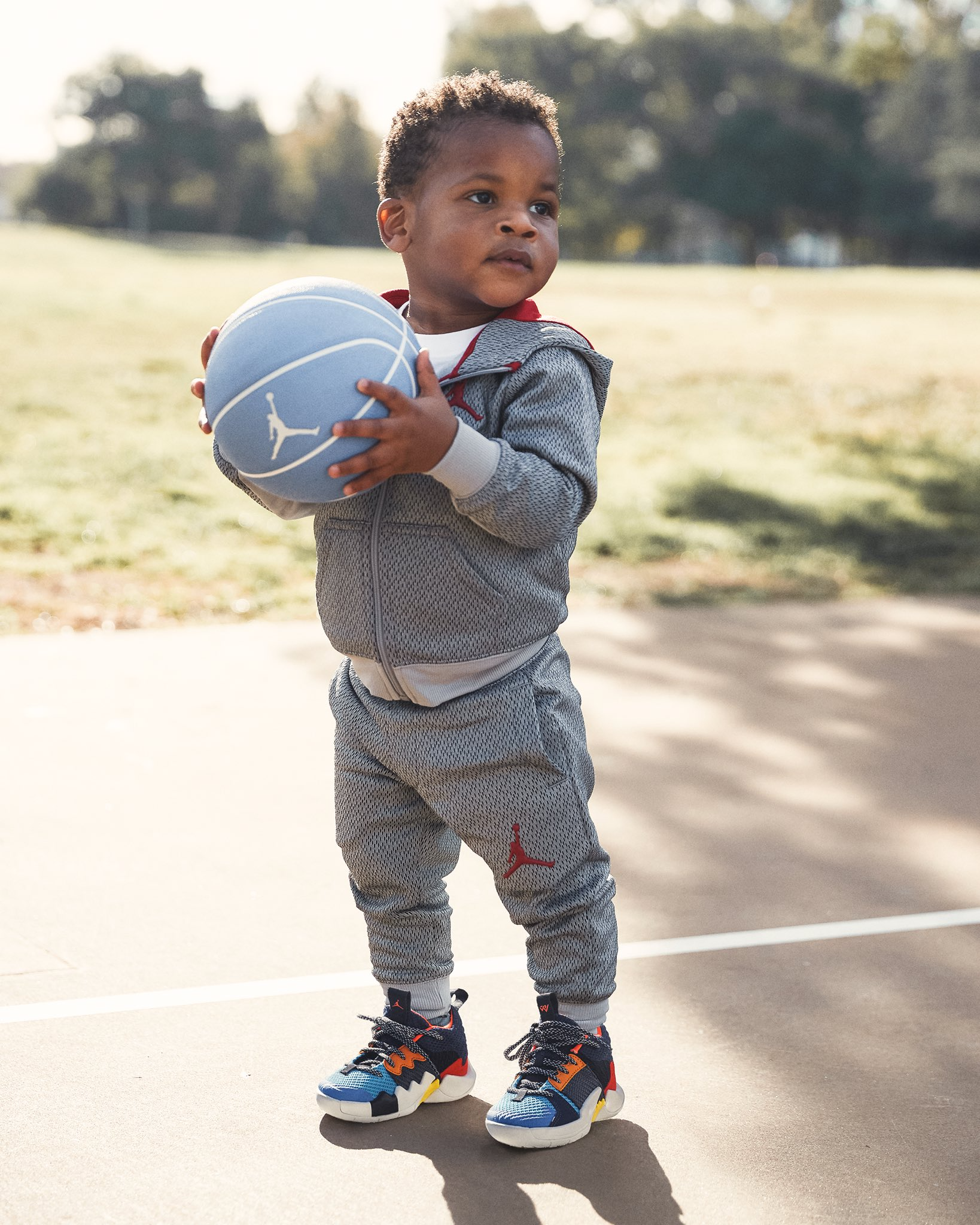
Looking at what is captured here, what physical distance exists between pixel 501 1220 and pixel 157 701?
123 inches

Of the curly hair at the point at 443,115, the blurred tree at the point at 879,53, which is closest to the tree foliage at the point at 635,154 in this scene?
the blurred tree at the point at 879,53

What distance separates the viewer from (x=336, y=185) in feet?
255

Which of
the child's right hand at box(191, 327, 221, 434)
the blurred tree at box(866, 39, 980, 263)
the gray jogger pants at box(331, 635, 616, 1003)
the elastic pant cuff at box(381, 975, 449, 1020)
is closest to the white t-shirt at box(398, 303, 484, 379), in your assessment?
the child's right hand at box(191, 327, 221, 434)

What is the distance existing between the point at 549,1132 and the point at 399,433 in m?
1.26

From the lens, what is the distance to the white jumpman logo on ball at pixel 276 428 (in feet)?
7.14

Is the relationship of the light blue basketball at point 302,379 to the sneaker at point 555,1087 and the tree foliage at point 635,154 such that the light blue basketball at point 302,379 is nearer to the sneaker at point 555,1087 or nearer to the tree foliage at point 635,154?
the sneaker at point 555,1087

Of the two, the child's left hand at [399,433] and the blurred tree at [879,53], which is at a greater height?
the blurred tree at [879,53]

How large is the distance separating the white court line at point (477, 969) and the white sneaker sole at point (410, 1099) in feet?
1.49

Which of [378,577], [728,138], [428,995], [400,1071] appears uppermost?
[728,138]

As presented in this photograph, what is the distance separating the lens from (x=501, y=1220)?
230cm

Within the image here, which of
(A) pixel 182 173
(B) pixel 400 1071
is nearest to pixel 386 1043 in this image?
(B) pixel 400 1071

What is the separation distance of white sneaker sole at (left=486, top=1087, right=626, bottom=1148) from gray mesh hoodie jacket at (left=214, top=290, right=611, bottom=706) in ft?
2.53

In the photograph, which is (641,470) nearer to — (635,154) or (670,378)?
(670,378)

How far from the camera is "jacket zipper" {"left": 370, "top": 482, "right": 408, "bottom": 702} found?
94.0 inches
